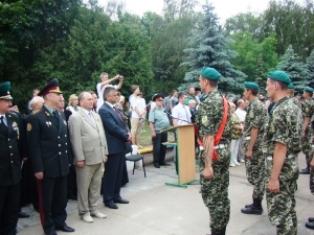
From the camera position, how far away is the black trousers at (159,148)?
8500mm

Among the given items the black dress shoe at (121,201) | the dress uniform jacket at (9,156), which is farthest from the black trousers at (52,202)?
the black dress shoe at (121,201)

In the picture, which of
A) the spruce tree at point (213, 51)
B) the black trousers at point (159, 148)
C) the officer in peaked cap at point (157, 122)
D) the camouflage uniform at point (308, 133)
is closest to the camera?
the camouflage uniform at point (308, 133)

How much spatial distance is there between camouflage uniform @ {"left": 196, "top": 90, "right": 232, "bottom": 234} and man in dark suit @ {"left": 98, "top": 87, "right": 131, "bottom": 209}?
76.4 inches

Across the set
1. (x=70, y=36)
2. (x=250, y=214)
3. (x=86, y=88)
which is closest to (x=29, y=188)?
(x=250, y=214)

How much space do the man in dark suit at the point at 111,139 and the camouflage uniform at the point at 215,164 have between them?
→ 1941 mm

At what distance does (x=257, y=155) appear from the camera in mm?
5371

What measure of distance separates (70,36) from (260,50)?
15134 mm

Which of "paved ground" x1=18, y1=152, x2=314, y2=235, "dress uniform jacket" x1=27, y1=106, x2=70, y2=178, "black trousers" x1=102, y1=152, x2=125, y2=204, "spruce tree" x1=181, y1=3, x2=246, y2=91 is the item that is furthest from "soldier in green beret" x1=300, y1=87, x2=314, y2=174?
"spruce tree" x1=181, y1=3, x2=246, y2=91

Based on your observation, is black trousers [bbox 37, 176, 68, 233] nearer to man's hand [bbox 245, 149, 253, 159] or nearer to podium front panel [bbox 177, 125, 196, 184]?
podium front panel [bbox 177, 125, 196, 184]

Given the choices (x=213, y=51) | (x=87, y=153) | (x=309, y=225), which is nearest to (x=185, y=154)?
(x=87, y=153)

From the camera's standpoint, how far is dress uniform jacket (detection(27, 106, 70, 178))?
14.1ft

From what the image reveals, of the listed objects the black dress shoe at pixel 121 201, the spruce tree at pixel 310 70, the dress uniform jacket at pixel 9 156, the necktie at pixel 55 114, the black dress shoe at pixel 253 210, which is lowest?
the black dress shoe at pixel 253 210

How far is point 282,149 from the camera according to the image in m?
3.46

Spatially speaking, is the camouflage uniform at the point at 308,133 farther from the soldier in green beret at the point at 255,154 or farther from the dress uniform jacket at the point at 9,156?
the dress uniform jacket at the point at 9,156
